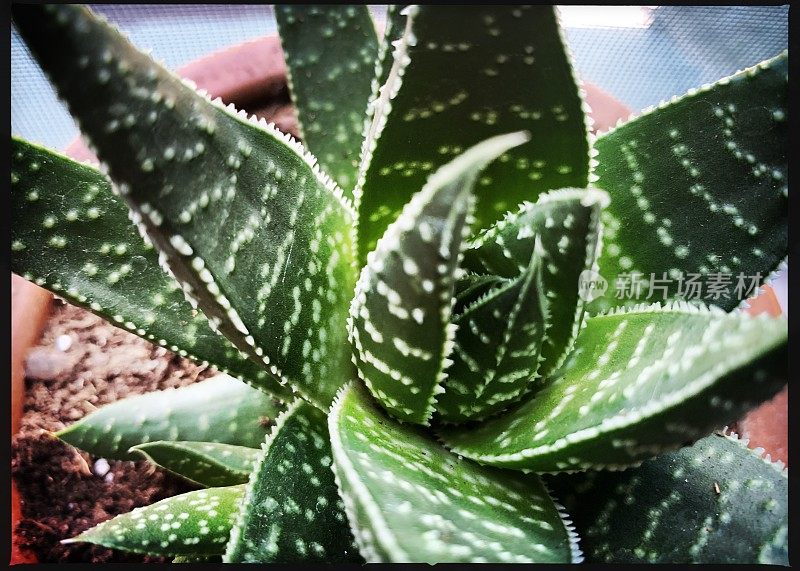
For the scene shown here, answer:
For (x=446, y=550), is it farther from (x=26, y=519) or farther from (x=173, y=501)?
(x=26, y=519)

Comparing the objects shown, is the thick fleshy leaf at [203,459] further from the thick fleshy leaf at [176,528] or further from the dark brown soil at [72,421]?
the dark brown soil at [72,421]

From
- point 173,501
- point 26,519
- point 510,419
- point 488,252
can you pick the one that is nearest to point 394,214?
point 488,252

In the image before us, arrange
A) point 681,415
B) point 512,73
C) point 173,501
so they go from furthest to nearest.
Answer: point 173,501, point 512,73, point 681,415

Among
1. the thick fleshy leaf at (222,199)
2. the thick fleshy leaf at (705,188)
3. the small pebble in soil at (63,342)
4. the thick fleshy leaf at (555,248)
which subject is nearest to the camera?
the thick fleshy leaf at (222,199)

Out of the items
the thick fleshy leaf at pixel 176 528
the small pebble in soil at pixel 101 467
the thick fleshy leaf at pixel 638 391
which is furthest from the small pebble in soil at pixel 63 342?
the thick fleshy leaf at pixel 638 391

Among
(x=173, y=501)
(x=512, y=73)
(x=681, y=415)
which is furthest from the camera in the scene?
(x=173, y=501)

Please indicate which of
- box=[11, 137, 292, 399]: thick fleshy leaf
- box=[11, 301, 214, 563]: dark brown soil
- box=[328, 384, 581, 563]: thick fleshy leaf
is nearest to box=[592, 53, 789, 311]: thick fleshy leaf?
box=[328, 384, 581, 563]: thick fleshy leaf

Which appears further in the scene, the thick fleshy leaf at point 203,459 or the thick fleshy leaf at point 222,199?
the thick fleshy leaf at point 203,459

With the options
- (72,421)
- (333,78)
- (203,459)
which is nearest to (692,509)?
(203,459)

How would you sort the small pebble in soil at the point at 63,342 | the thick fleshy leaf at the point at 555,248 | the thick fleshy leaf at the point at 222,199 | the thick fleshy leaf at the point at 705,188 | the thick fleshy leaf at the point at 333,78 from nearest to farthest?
the thick fleshy leaf at the point at 222,199
the thick fleshy leaf at the point at 555,248
the thick fleshy leaf at the point at 705,188
the thick fleshy leaf at the point at 333,78
the small pebble in soil at the point at 63,342
